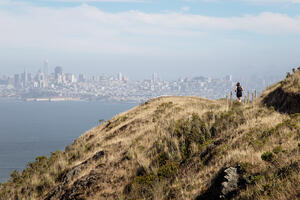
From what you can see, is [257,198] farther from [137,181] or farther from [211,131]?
[211,131]

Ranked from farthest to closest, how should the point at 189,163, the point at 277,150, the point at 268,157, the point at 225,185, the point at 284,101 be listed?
1. the point at 284,101
2. the point at 189,163
3. the point at 277,150
4. the point at 268,157
5. the point at 225,185

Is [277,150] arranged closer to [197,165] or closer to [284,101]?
[197,165]

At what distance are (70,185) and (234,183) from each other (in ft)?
28.3

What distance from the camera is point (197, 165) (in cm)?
1045

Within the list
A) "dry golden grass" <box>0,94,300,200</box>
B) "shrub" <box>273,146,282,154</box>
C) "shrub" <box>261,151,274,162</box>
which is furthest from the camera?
"shrub" <box>273,146,282,154</box>

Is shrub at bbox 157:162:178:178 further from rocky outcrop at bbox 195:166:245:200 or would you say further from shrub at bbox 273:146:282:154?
shrub at bbox 273:146:282:154

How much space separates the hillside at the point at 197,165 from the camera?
303 inches

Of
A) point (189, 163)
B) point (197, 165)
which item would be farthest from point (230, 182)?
point (189, 163)

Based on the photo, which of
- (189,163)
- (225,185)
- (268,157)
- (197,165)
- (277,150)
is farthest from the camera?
(189,163)

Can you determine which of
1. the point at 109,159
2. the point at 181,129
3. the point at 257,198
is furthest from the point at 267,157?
the point at 109,159

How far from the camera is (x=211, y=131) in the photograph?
1415 centimetres

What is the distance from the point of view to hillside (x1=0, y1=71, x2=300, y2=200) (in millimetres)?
7707

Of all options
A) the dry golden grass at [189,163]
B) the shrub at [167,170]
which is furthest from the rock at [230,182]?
the shrub at [167,170]

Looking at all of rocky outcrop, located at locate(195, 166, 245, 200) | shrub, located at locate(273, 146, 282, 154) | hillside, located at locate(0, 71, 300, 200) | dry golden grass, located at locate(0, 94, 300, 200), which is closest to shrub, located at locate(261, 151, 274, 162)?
hillside, located at locate(0, 71, 300, 200)
